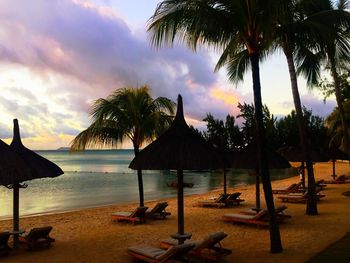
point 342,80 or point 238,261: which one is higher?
point 342,80

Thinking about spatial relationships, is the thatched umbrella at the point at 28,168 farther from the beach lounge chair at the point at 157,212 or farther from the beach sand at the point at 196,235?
the beach lounge chair at the point at 157,212

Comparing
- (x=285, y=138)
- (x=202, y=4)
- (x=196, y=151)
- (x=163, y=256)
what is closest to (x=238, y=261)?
(x=163, y=256)

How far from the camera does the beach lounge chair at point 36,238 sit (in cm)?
939

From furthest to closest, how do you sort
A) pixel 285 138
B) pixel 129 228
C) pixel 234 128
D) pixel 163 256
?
pixel 234 128 < pixel 285 138 < pixel 129 228 < pixel 163 256

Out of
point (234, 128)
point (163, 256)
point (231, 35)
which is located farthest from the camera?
point (234, 128)

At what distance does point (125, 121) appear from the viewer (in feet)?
46.6

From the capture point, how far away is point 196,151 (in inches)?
329

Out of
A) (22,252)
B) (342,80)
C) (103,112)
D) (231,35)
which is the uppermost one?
(342,80)

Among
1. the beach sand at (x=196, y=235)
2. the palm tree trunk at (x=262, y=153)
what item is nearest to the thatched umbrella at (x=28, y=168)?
the beach sand at (x=196, y=235)

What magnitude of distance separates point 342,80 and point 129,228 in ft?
63.7

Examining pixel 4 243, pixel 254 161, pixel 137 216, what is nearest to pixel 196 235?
pixel 137 216

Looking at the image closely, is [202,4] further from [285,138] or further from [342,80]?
[285,138]

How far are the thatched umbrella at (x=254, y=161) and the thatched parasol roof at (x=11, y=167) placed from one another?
22.6 ft

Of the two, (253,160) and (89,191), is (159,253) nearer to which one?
(253,160)
